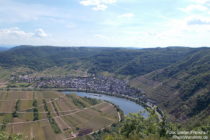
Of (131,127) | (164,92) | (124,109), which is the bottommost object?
(124,109)

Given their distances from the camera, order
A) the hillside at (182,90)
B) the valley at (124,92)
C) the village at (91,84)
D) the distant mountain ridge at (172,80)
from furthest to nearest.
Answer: the village at (91,84)
the distant mountain ridge at (172,80)
the hillside at (182,90)
the valley at (124,92)

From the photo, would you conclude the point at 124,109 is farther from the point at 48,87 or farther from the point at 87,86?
the point at 48,87

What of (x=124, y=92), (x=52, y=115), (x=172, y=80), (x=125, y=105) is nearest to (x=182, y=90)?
(x=172, y=80)

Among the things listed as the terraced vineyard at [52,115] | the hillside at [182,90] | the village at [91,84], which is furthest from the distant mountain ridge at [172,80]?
the terraced vineyard at [52,115]

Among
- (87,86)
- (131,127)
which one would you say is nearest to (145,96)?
(87,86)

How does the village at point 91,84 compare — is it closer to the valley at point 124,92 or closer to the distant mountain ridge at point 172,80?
the valley at point 124,92

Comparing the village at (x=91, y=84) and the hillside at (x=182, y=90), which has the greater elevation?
the hillside at (x=182, y=90)

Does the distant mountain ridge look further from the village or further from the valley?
→ the village
